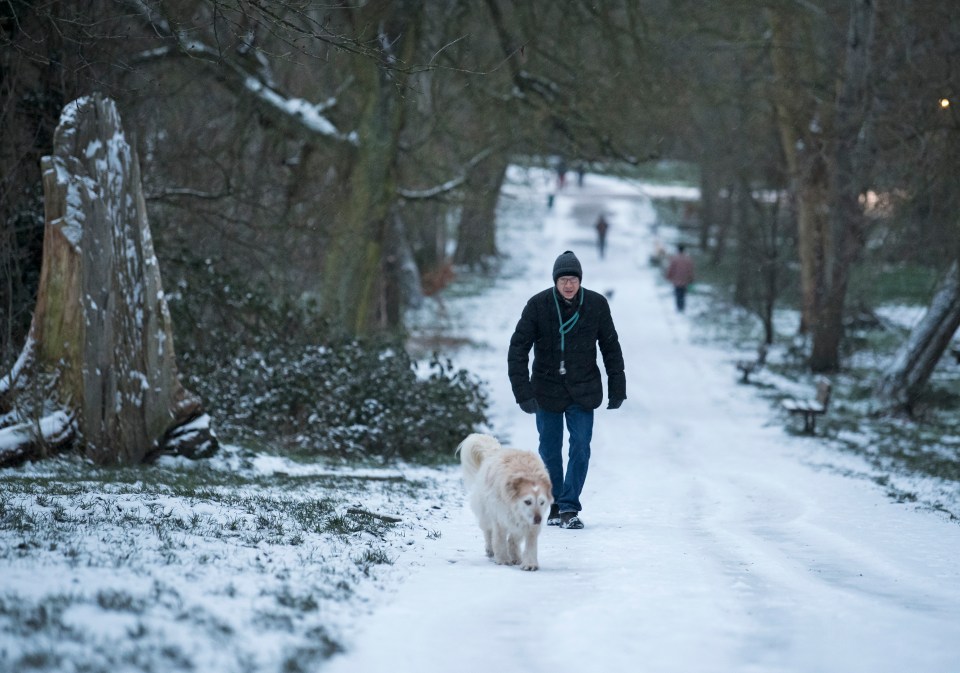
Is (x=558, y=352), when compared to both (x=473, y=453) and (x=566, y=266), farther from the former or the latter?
(x=473, y=453)

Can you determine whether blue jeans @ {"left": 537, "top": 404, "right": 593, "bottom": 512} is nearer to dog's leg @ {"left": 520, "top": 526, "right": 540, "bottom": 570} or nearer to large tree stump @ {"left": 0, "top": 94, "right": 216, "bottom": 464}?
dog's leg @ {"left": 520, "top": 526, "right": 540, "bottom": 570}

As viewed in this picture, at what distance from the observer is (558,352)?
9195mm

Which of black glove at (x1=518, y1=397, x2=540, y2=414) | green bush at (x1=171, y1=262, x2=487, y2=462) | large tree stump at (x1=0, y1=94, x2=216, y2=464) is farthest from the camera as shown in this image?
green bush at (x1=171, y1=262, x2=487, y2=462)

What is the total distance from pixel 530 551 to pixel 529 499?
0.37 meters

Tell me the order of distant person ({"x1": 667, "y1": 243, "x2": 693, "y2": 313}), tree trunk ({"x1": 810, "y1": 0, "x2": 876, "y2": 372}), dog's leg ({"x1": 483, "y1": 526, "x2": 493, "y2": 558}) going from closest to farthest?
1. dog's leg ({"x1": 483, "y1": 526, "x2": 493, "y2": 558})
2. tree trunk ({"x1": 810, "y1": 0, "x2": 876, "y2": 372})
3. distant person ({"x1": 667, "y1": 243, "x2": 693, "y2": 313})

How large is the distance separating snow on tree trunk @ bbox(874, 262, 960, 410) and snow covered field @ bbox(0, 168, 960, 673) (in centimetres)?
677

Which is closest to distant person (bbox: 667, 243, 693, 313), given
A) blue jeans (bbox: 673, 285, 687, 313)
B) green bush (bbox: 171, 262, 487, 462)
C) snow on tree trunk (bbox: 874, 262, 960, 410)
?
blue jeans (bbox: 673, 285, 687, 313)

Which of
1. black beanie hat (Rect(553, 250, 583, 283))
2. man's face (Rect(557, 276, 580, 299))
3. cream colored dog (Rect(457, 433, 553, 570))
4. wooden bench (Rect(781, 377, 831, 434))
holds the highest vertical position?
black beanie hat (Rect(553, 250, 583, 283))

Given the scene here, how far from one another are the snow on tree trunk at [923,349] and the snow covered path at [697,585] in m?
4.73

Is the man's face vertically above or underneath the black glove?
above

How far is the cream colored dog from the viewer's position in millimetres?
7316

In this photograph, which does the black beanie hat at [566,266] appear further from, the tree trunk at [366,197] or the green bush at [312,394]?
the tree trunk at [366,197]

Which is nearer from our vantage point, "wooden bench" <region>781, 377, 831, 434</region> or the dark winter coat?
the dark winter coat

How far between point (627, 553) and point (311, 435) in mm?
Result: 7508
